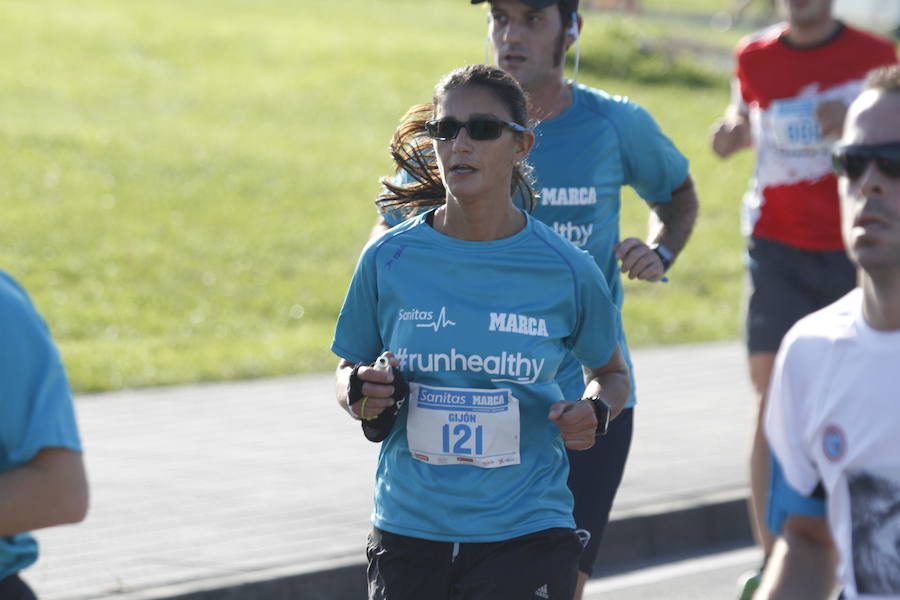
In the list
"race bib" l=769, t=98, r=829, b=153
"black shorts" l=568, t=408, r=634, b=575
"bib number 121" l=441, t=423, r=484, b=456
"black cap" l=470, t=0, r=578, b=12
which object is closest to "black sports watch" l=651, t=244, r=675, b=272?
"black shorts" l=568, t=408, r=634, b=575

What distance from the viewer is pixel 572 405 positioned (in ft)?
12.9

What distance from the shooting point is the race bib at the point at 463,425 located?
3.93 metres

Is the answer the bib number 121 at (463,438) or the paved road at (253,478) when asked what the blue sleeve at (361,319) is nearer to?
the bib number 121 at (463,438)

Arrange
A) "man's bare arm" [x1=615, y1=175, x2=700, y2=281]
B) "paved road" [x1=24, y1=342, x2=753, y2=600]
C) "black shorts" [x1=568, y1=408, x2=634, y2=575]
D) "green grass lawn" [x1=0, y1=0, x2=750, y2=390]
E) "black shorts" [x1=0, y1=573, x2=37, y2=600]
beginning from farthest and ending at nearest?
"green grass lawn" [x1=0, y1=0, x2=750, y2=390] → "paved road" [x1=24, y1=342, x2=753, y2=600] → "man's bare arm" [x1=615, y1=175, x2=700, y2=281] → "black shorts" [x1=568, y1=408, x2=634, y2=575] → "black shorts" [x1=0, y1=573, x2=37, y2=600]

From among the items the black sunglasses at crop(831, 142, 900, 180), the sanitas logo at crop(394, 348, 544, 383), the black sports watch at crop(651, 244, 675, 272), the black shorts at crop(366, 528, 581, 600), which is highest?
the black sunglasses at crop(831, 142, 900, 180)

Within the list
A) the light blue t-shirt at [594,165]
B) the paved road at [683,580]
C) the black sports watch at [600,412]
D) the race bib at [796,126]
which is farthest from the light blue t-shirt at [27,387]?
the race bib at [796,126]

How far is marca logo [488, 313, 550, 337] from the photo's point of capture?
396cm

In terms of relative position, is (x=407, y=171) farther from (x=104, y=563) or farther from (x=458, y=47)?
(x=458, y=47)

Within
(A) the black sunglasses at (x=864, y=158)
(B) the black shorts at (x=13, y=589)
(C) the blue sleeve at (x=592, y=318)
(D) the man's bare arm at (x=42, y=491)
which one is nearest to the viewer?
(A) the black sunglasses at (x=864, y=158)

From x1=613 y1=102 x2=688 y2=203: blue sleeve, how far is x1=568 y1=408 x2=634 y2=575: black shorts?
781 millimetres

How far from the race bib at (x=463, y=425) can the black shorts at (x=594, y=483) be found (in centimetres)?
87

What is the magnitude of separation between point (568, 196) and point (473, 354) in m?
1.10

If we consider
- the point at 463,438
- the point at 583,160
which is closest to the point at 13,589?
the point at 463,438

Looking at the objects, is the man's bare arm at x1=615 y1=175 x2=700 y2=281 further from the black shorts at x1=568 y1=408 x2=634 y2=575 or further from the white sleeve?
the white sleeve
